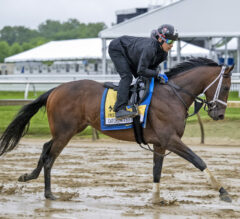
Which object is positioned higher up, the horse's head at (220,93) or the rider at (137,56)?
the rider at (137,56)

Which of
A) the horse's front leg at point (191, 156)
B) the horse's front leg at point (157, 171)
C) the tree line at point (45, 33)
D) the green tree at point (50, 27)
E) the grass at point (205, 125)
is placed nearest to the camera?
the horse's front leg at point (191, 156)

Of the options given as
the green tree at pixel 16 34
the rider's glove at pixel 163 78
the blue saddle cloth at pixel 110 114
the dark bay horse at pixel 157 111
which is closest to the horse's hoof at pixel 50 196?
the dark bay horse at pixel 157 111

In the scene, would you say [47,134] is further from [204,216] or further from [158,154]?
[204,216]

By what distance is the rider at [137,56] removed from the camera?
661 cm

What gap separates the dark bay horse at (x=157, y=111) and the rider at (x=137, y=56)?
0.28 metres

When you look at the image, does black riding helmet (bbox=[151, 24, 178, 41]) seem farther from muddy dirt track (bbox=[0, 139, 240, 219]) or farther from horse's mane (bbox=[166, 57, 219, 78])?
muddy dirt track (bbox=[0, 139, 240, 219])

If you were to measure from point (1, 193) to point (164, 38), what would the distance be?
2.86 metres

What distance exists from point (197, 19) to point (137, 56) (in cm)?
1651

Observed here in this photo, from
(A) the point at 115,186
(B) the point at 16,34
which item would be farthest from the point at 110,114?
(B) the point at 16,34

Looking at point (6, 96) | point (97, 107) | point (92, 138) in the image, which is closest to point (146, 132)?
point (97, 107)

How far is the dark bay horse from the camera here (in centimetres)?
654

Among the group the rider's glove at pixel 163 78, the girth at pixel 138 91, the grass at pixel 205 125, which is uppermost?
the rider's glove at pixel 163 78

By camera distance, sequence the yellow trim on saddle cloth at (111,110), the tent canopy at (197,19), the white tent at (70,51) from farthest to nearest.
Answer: the white tent at (70,51), the tent canopy at (197,19), the yellow trim on saddle cloth at (111,110)

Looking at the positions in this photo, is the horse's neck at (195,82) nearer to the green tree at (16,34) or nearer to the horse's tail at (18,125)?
the horse's tail at (18,125)
